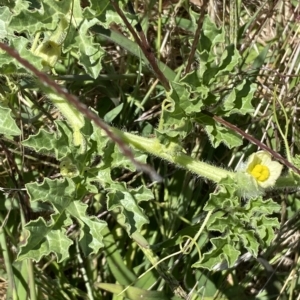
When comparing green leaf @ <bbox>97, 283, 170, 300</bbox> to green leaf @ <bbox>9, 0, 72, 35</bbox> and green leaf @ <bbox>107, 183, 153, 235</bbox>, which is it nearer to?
green leaf @ <bbox>107, 183, 153, 235</bbox>

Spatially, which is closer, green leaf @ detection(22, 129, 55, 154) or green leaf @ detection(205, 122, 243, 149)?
green leaf @ detection(22, 129, 55, 154)

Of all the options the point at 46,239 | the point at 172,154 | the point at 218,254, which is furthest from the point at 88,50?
the point at 218,254

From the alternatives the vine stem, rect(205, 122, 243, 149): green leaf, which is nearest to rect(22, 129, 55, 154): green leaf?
rect(205, 122, 243, 149): green leaf

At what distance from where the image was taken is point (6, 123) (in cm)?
247

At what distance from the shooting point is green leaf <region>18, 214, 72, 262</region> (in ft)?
7.68

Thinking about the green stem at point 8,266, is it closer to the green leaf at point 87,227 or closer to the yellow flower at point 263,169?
the green leaf at point 87,227

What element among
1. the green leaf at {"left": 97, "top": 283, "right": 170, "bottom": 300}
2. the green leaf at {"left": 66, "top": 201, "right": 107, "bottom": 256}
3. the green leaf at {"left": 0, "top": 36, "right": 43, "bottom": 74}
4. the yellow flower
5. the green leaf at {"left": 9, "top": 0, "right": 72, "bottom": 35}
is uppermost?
the green leaf at {"left": 9, "top": 0, "right": 72, "bottom": 35}

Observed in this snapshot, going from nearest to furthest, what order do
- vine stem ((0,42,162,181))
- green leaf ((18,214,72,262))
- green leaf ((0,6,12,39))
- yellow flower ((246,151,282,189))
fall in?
vine stem ((0,42,162,181))
green leaf ((18,214,72,262))
yellow flower ((246,151,282,189))
green leaf ((0,6,12,39))

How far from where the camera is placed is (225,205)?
2.47m

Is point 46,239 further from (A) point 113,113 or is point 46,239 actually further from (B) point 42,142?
(A) point 113,113

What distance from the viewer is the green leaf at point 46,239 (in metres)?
2.34

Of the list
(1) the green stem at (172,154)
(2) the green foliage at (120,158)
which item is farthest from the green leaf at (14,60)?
(1) the green stem at (172,154)

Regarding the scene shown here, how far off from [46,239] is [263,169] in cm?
99

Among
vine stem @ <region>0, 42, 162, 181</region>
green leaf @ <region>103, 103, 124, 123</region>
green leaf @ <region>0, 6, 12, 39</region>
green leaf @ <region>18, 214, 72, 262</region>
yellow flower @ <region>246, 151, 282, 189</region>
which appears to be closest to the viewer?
vine stem @ <region>0, 42, 162, 181</region>
